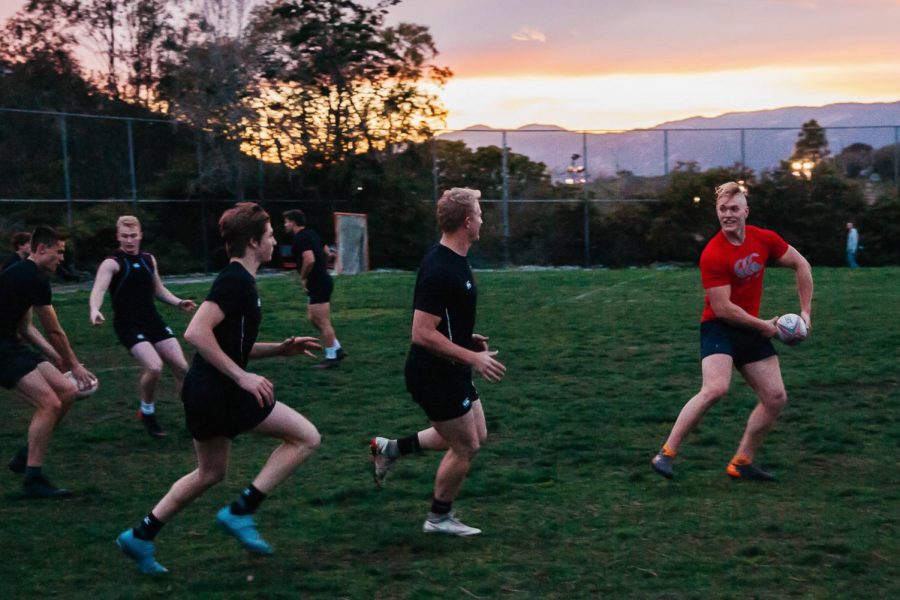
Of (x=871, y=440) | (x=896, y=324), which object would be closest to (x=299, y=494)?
(x=871, y=440)

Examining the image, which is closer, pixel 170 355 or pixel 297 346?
pixel 297 346

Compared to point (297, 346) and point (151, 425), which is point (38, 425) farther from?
point (297, 346)

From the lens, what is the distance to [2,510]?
6434mm

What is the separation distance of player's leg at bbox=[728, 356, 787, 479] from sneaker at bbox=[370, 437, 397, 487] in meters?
2.22

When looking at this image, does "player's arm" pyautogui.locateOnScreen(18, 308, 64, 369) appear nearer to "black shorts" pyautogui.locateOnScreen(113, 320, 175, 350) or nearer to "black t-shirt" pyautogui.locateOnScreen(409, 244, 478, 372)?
"black shorts" pyautogui.locateOnScreen(113, 320, 175, 350)

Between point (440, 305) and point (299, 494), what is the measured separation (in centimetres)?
203

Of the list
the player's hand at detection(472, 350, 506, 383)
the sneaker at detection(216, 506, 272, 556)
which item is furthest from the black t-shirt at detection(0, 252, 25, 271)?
the player's hand at detection(472, 350, 506, 383)

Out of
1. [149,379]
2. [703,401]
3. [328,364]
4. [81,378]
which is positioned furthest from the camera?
[328,364]

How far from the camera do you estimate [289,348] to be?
17.4 feet

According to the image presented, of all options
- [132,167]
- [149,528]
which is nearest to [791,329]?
[149,528]

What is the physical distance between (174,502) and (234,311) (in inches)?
38.7

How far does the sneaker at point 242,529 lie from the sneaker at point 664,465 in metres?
2.66

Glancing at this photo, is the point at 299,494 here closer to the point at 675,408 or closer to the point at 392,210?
the point at 675,408

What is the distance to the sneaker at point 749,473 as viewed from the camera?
6.72m
